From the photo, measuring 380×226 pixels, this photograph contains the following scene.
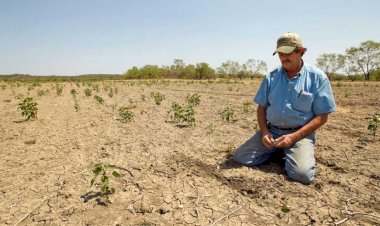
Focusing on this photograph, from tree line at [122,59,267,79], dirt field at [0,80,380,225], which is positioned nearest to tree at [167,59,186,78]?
tree line at [122,59,267,79]

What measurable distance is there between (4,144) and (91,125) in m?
1.91

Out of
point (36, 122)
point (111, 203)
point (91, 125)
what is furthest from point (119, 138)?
point (36, 122)

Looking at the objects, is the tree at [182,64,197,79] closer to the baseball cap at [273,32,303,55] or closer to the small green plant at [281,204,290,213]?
the baseball cap at [273,32,303,55]

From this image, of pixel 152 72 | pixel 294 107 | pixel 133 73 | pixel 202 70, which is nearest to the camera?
pixel 294 107

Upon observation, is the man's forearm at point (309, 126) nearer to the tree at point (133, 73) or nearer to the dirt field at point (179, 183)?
the dirt field at point (179, 183)

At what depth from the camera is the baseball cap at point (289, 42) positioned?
324 centimetres

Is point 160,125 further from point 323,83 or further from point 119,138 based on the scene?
point 323,83

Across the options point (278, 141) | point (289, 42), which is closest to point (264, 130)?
point (278, 141)

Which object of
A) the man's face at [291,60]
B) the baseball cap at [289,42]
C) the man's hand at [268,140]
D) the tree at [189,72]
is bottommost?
the man's hand at [268,140]

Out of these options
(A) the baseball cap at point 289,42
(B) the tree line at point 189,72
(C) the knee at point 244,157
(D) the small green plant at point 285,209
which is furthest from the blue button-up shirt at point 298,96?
(B) the tree line at point 189,72

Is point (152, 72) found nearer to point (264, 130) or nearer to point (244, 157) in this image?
point (244, 157)

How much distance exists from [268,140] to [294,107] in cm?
49

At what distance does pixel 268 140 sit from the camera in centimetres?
349

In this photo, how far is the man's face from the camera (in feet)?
11.0
